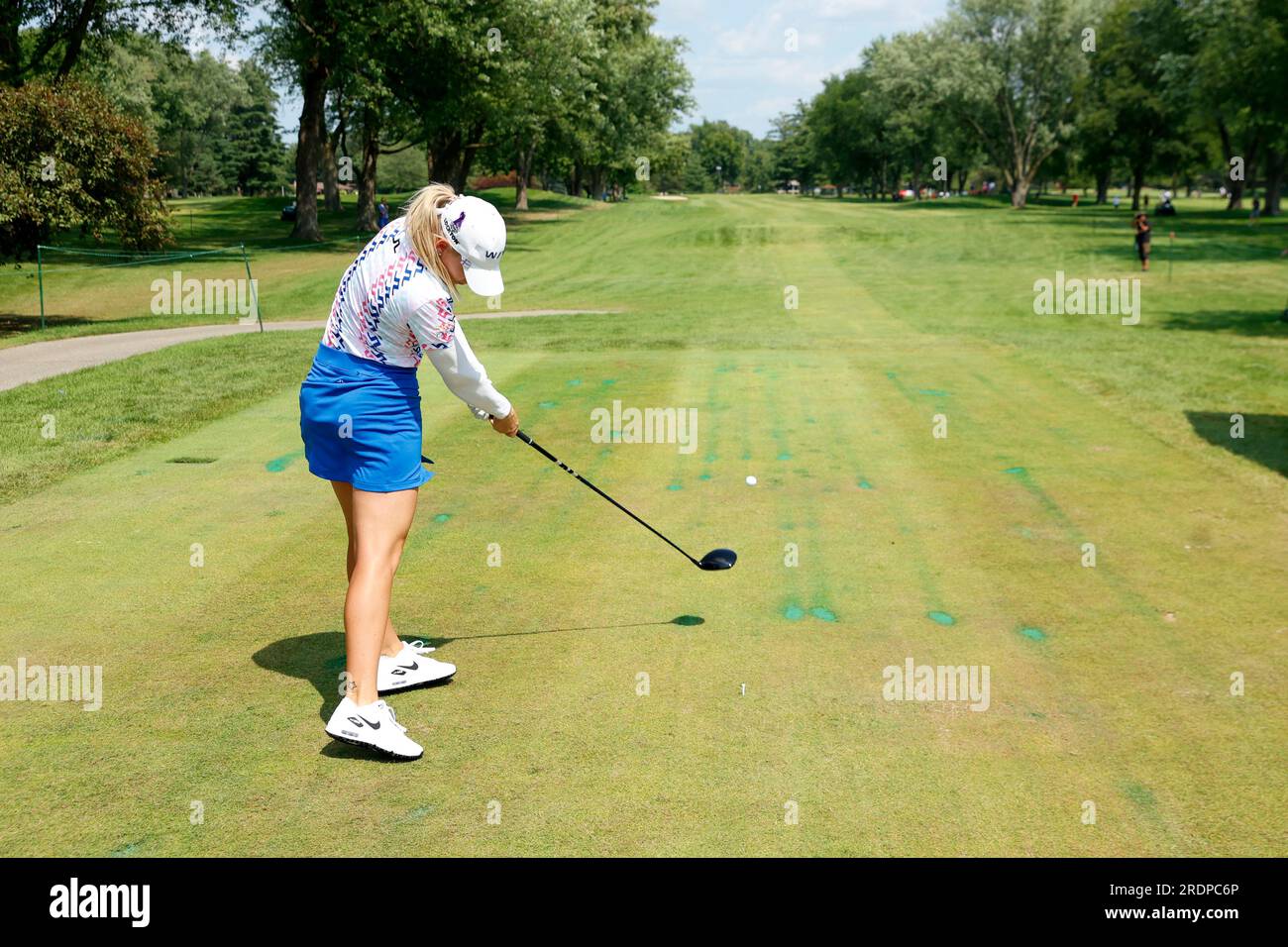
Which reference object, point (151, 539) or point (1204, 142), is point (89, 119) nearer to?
point (151, 539)

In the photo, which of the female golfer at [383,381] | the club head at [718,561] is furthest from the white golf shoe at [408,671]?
the club head at [718,561]

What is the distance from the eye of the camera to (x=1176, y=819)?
4.35 meters

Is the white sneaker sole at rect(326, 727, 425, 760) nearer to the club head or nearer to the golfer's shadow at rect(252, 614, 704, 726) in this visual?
the golfer's shadow at rect(252, 614, 704, 726)

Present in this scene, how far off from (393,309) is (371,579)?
129 centimetres

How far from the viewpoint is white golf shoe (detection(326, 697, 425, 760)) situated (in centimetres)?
475

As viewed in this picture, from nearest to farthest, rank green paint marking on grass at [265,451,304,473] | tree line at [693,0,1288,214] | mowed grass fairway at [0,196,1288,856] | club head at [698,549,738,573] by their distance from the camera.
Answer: mowed grass fairway at [0,196,1288,856], club head at [698,549,738,573], green paint marking on grass at [265,451,304,473], tree line at [693,0,1288,214]

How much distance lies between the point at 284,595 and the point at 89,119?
20810 millimetres

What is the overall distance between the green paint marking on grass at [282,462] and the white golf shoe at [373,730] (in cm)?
590

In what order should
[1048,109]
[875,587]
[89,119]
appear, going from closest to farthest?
[875,587], [89,119], [1048,109]

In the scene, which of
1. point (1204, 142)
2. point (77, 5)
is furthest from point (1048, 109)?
point (77, 5)

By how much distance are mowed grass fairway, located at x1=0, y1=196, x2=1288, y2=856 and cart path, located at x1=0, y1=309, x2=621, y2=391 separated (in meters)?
1.58

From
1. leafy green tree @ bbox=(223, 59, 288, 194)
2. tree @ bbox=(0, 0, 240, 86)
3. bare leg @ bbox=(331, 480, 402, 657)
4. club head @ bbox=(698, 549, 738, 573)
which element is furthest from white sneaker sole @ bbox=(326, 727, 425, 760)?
leafy green tree @ bbox=(223, 59, 288, 194)

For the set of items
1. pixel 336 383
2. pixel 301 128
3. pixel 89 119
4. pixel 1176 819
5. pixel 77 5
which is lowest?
pixel 1176 819

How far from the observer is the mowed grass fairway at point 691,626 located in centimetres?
436
